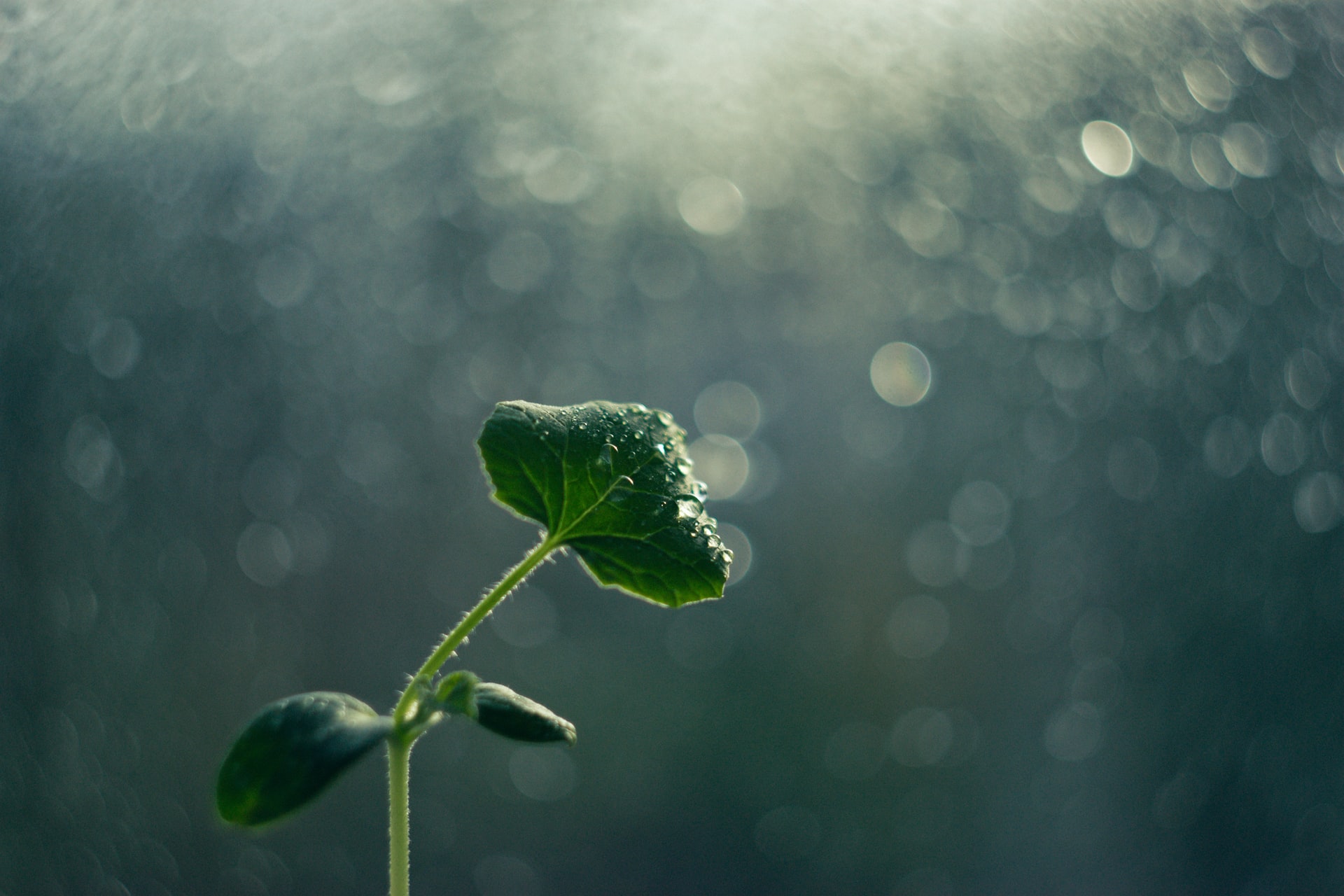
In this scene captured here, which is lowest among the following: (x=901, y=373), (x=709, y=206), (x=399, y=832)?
(x=901, y=373)

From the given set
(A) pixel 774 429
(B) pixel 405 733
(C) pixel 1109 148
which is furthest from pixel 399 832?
(C) pixel 1109 148

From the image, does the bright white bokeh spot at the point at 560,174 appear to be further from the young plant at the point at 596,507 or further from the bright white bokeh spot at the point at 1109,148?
the young plant at the point at 596,507

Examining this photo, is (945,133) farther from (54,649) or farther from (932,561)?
(54,649)

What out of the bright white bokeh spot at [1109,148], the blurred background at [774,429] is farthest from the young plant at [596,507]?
the bright white bokeh spot at [1109,148]

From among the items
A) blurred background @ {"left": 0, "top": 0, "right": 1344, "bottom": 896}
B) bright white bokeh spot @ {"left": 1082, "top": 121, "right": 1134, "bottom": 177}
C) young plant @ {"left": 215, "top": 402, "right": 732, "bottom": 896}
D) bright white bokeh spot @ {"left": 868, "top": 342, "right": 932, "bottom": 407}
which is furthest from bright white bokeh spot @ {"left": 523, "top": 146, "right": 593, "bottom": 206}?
young plant @ {"left": 215, "top": 402, "right": 732, "bottom": 896}

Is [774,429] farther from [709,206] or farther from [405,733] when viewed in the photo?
[405,733]

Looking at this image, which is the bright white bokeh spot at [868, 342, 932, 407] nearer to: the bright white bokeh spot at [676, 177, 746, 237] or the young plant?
the bright white bokeh spot at [676, 177, 746, 237]

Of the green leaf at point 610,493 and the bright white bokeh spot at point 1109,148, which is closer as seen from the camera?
the green leaf at point 610,493
